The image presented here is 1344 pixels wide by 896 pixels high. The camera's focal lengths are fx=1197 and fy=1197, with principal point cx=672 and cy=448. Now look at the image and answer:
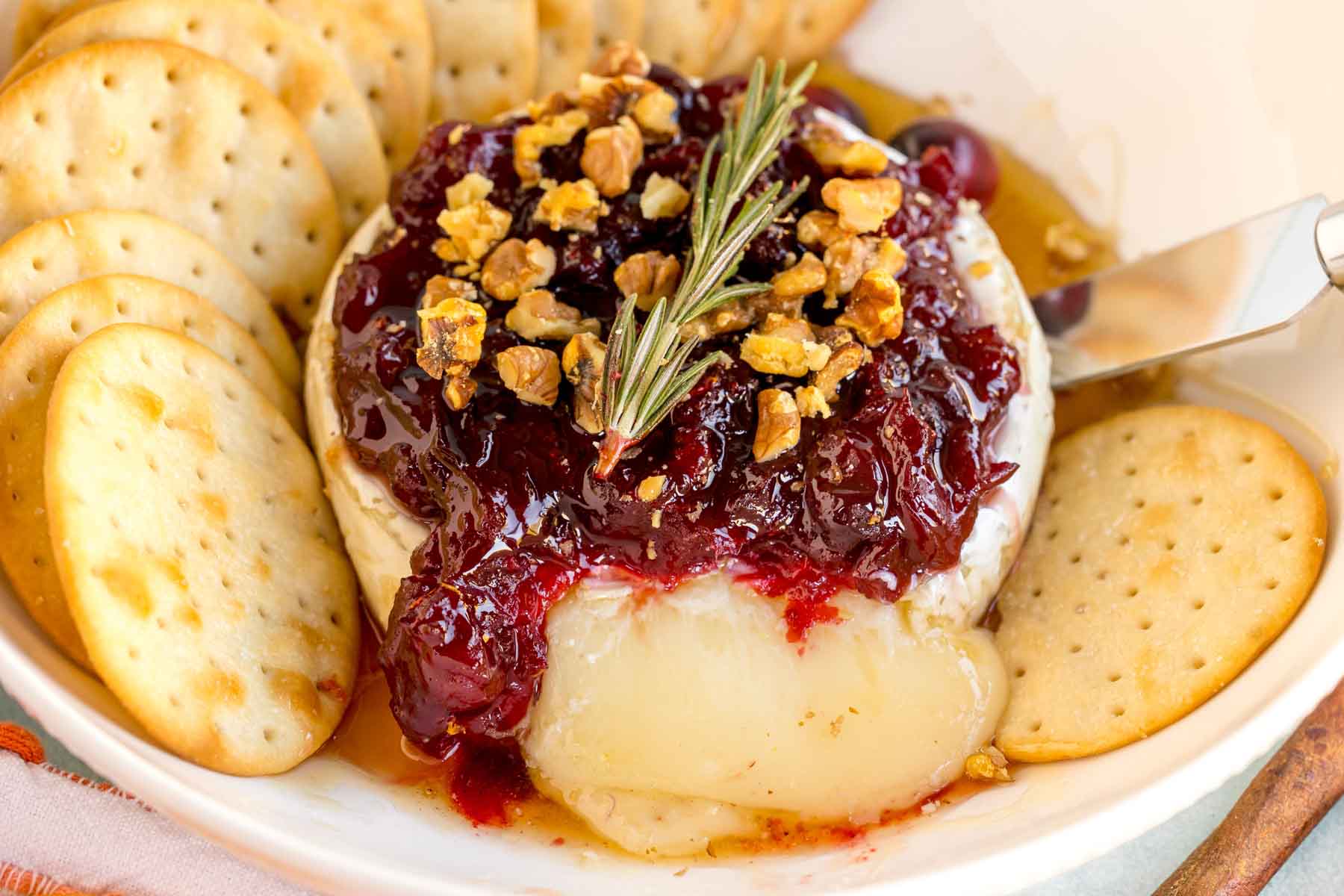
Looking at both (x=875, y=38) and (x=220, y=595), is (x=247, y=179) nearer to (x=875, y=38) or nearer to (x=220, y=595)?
(x=220, y=595)

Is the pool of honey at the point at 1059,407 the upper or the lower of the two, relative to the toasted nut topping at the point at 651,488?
lower

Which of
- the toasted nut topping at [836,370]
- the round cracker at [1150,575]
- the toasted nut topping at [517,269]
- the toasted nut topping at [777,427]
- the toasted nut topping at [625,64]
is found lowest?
the round cracker at [1150,575]

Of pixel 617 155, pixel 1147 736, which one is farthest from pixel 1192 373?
pixel 617 155

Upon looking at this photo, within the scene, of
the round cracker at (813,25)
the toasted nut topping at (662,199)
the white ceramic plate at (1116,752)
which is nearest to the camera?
the white ceramic plate at (1116,752)

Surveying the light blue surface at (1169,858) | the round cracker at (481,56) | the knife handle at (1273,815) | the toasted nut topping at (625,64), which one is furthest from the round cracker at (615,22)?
the knife handle at (1273,815)

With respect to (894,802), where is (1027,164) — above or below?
above

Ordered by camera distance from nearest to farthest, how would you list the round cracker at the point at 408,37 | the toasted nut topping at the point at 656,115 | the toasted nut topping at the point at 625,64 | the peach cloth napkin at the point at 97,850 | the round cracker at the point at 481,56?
the peach cloth napkin at the point at 97,850, the toasted nut topping at the point at 656,115, the toasted nut topping at the point at 625,64, the round cracker at the point at 408,37, the round cracker at the point at 481,56

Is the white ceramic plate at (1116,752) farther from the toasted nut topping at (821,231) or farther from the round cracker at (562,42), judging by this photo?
the round cracker at (562,42)
